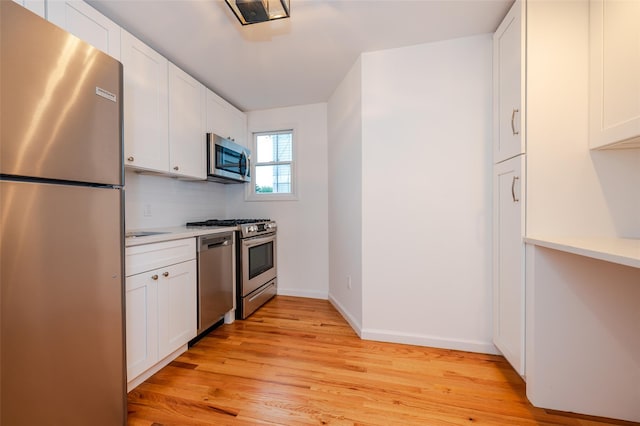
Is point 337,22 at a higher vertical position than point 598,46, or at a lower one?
higher

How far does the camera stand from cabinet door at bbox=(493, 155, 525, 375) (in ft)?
4.94

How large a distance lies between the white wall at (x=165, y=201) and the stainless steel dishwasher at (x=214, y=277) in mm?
608

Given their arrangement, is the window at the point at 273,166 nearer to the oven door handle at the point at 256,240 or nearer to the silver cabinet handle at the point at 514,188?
the oven door handle at the point at 256,240

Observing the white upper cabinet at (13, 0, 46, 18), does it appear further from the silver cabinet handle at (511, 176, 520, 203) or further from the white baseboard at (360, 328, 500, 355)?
the white baseboard at (360, 328, 500, 355)

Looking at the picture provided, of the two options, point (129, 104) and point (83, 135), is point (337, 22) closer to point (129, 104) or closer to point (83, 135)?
point (129, 104)

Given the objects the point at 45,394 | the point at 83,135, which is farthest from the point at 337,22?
the point at 45,394

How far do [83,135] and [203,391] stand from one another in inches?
59.3

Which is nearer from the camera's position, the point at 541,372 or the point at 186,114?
the point at 541,372

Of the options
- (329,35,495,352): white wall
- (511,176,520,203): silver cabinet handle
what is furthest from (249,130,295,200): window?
(511,176,520,203): silver cabinet handle

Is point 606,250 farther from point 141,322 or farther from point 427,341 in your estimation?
point 141,322

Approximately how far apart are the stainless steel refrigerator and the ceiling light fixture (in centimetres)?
77

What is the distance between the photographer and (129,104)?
1757 mm

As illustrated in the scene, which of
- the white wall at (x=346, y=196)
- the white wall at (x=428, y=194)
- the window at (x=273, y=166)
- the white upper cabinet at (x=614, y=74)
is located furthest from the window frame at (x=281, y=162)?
the white upper cabinet at (x=614, y=74)

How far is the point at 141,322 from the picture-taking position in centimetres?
154
